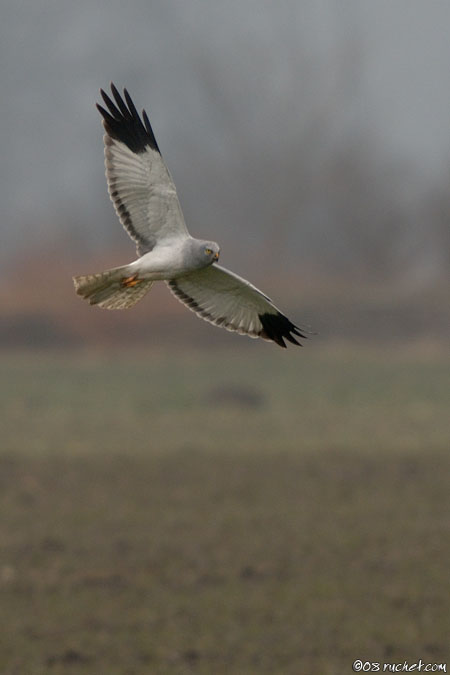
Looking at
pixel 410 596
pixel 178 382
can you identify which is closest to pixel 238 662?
pixel 410 596

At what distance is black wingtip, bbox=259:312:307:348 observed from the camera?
594 cm

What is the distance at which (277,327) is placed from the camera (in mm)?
6016

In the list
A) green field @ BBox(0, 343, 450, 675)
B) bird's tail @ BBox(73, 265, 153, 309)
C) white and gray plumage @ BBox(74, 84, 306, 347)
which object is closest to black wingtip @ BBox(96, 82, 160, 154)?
white and gray plumage @ BBox(74, 84, 306, 347)

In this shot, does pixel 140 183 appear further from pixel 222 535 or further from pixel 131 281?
pixel 222 535

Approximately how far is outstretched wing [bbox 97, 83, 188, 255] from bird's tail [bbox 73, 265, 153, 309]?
0.16m

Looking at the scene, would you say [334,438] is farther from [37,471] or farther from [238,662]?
[238,662]

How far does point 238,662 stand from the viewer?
12.2 m

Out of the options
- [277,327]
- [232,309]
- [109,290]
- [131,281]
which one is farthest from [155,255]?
[277,327]

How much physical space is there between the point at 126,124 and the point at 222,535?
12092 millimetres

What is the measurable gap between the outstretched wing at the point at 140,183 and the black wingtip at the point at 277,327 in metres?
0.70

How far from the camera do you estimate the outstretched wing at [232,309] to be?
19.4 feet

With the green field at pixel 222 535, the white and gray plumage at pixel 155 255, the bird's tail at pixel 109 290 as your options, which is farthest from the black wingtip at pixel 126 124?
the green field at pixel 222 535

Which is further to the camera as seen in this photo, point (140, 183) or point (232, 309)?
point (232, 309)

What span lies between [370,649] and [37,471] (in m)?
11.2
